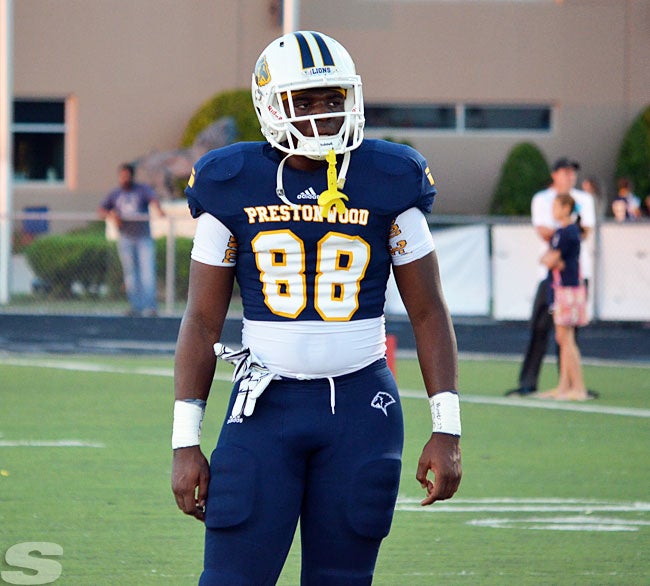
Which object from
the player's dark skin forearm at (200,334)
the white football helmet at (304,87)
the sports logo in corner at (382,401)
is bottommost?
the sports logo in corner at (382,401)

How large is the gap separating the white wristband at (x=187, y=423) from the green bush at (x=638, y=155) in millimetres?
24696

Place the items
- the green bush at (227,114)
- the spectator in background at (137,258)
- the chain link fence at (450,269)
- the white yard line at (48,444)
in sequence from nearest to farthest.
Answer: the white yard line at (48,444), the chain link fence at (450,269), the spectator in background at (137,258), the green bush at (227,114)

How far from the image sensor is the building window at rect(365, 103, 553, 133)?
28.8 metres

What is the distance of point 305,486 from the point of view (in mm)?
3814

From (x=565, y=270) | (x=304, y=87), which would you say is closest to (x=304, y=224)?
(x=304, y=87)

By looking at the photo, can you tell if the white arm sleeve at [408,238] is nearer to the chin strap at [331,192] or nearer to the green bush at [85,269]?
the chin strap at [331,192]

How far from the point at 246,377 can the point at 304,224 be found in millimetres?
441

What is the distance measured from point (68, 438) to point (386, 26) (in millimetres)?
20063

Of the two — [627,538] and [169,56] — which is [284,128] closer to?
[627,538]

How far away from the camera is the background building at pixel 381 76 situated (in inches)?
1086

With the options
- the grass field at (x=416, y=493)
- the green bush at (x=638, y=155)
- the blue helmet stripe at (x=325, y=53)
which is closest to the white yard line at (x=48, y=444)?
the grass field at (x=416, y=493)

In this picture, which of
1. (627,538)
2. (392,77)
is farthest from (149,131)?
(627,538)

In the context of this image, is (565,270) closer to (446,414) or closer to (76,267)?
(446,414)

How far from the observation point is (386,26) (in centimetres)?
2816
